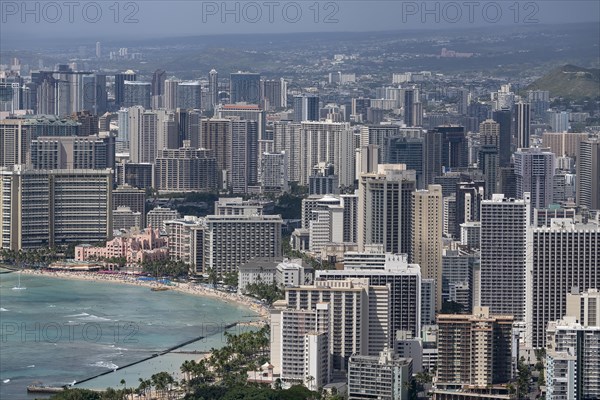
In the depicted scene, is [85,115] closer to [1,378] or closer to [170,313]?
[170,313]

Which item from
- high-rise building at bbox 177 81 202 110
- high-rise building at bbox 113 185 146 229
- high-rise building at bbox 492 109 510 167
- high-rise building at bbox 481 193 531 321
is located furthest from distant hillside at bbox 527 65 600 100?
high-rise building at bbox 481 193 531 321

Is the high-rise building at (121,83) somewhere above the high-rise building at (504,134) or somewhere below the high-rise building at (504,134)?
above

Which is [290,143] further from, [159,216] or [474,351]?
[474,351]

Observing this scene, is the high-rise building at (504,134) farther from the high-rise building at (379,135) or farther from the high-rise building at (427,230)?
the high-rise building at (427,230)

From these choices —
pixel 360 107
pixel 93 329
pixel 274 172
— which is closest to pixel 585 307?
pixel 93 329

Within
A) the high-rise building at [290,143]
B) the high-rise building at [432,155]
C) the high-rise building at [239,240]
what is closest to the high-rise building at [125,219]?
the high-rise building at [239,240]

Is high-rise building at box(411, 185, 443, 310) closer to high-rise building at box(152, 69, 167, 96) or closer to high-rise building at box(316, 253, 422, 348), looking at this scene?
high-rise building at box(316, 253, 422, 348)

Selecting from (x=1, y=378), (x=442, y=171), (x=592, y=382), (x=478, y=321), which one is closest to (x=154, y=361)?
(x=1, y=378)
